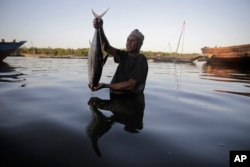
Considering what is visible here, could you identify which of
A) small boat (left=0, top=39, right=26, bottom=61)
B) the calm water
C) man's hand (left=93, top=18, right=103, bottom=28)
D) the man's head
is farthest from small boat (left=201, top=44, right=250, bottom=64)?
man's hand (left=93, top=18, right=103, bottom=28)

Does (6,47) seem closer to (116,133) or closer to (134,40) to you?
(134,40)

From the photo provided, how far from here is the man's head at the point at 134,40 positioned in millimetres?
4578

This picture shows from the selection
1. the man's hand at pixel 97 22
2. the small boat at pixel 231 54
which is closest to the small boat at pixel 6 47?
the man's hand at pixel 97 22

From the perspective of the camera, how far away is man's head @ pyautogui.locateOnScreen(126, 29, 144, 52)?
458cm

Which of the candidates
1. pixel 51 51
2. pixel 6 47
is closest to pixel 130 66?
pixel 6 47

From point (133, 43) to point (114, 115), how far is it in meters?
1.71

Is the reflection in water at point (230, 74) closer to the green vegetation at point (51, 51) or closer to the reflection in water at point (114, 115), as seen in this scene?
the reflection in water at point (114, 115)

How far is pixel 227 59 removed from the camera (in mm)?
25844

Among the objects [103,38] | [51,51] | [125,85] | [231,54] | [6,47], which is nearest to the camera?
[103,38]

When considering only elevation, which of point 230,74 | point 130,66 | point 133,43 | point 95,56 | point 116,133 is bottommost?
point 230,74

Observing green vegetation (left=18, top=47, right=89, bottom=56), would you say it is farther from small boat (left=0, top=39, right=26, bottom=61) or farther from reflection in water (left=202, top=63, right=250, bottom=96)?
reflection in water (left=202, top=63, right=250, bottom=96)

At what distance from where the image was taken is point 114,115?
12.0 feet

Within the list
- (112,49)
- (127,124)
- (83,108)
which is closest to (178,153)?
(127,124)

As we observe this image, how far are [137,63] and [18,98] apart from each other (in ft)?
9.25
